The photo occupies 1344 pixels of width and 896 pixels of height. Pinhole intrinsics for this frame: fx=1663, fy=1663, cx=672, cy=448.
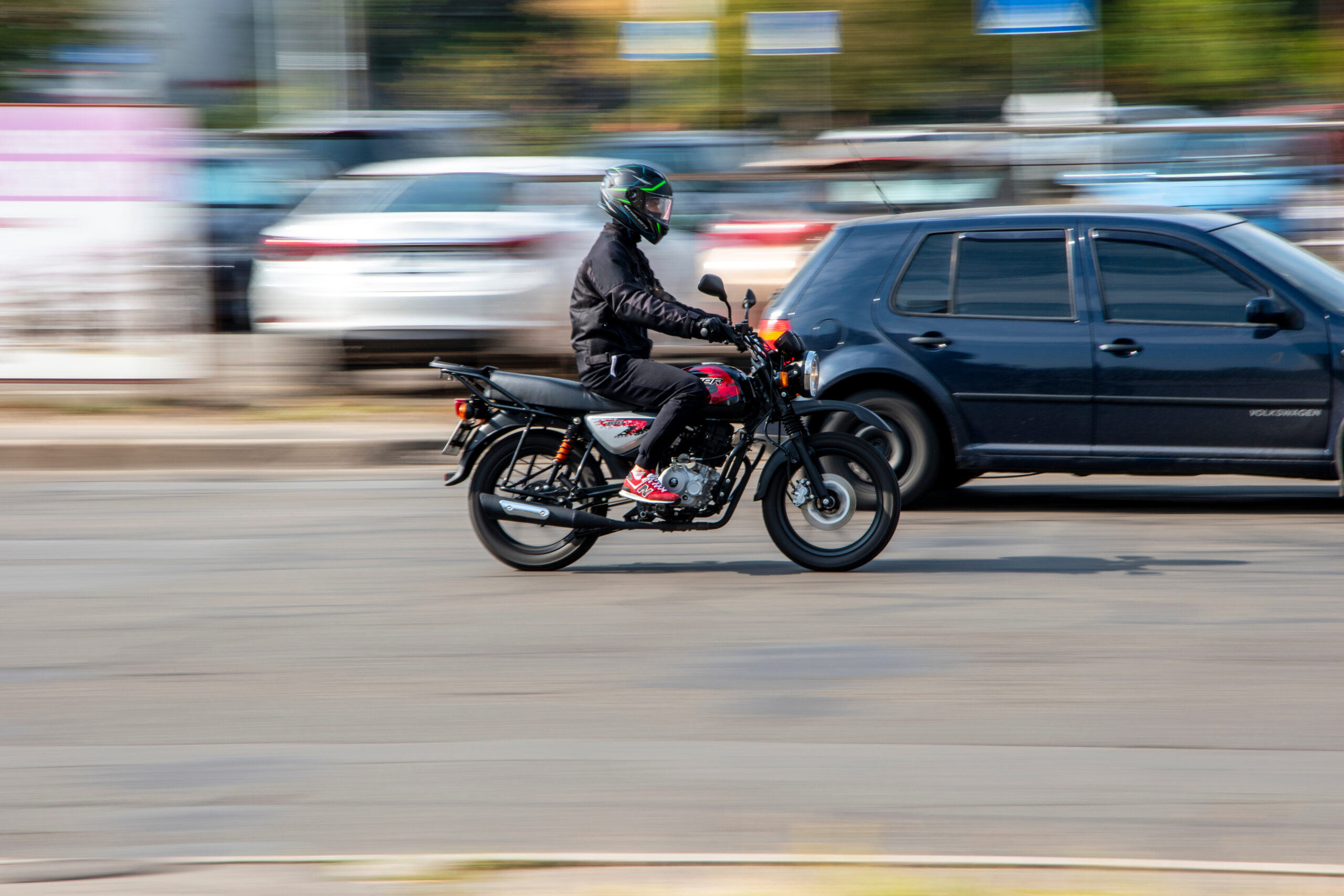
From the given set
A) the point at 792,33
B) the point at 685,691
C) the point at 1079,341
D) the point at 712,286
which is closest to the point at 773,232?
the point at 792,33

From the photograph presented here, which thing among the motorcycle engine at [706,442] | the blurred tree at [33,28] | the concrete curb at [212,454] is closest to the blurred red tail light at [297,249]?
the concrete curb at [212,454]

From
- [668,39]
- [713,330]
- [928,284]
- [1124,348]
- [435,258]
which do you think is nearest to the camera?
[713,330]

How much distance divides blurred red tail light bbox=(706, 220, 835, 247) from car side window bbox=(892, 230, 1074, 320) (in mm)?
4962

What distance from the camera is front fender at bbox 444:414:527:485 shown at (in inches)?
294

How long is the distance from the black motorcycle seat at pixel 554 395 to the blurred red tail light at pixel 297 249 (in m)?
5.63

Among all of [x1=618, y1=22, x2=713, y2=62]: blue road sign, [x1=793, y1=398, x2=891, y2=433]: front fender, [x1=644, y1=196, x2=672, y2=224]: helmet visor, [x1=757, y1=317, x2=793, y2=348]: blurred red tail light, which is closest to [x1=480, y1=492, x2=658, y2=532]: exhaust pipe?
[x1=793, y1=398, x2=891, y2=433]: front fender

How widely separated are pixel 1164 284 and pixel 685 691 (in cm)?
433

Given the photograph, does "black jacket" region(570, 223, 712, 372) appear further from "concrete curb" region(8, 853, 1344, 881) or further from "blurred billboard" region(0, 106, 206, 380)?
"blurred billboard" region(0, 106, 206, 380)

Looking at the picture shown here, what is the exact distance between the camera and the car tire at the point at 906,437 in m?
8.84

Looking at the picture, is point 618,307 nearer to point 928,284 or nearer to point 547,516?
point 547,516

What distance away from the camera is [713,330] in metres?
6.96

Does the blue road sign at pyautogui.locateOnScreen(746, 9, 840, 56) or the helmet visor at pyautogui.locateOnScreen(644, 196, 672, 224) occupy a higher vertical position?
the blue road sign at pyautogui.locateOnScreen(746, 9, 840, 56)

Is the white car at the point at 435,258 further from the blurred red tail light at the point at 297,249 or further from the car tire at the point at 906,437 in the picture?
the car tire at the point at 906,437

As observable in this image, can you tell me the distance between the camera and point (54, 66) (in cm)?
2539
